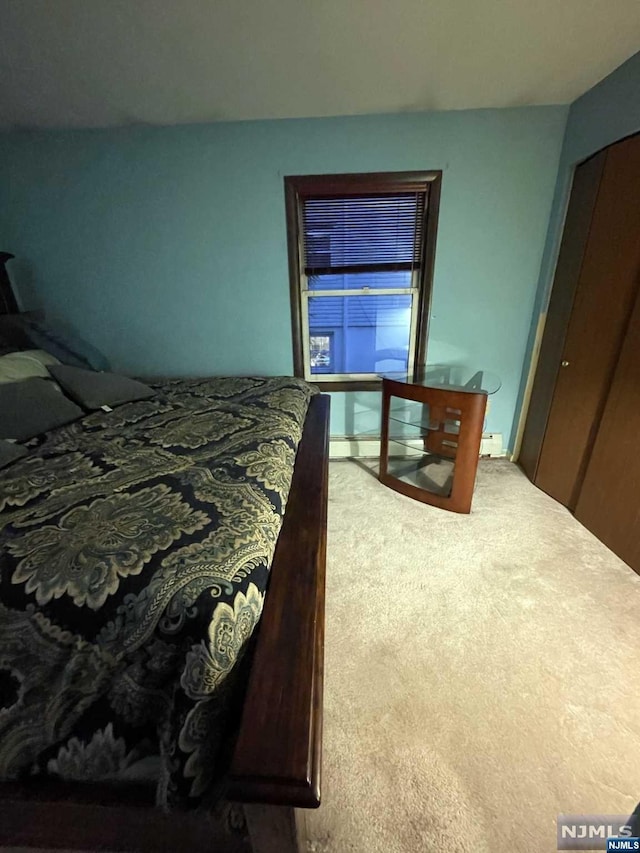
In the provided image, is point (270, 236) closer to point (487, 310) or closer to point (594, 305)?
point (487, 310)

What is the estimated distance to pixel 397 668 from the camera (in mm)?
1232

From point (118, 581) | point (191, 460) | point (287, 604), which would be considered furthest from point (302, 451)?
point (118, 581)

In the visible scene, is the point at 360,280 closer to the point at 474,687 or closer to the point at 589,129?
the point at 589,129

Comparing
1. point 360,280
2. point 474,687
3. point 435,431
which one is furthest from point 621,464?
point 360,280

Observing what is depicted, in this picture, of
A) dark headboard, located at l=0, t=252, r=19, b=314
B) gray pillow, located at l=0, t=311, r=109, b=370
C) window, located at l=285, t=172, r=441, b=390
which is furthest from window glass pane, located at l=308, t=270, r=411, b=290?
dark headboard, located at l=0, t=252, r=19, b=314

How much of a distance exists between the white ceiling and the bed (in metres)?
1.90

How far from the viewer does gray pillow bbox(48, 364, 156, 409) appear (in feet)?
5.41

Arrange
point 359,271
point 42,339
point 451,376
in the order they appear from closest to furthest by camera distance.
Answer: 1. point 42,339
2. point 359,271
3. point 451,376

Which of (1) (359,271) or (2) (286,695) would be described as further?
(1) (359,271)

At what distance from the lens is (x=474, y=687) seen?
1.17 meters

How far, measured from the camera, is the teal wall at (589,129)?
1573mm

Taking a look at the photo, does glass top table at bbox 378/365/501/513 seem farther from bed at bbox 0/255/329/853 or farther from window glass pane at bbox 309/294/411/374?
bed at bbox 0/255/329/853

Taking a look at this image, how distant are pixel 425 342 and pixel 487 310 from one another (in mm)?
462

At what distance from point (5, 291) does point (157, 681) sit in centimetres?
283
